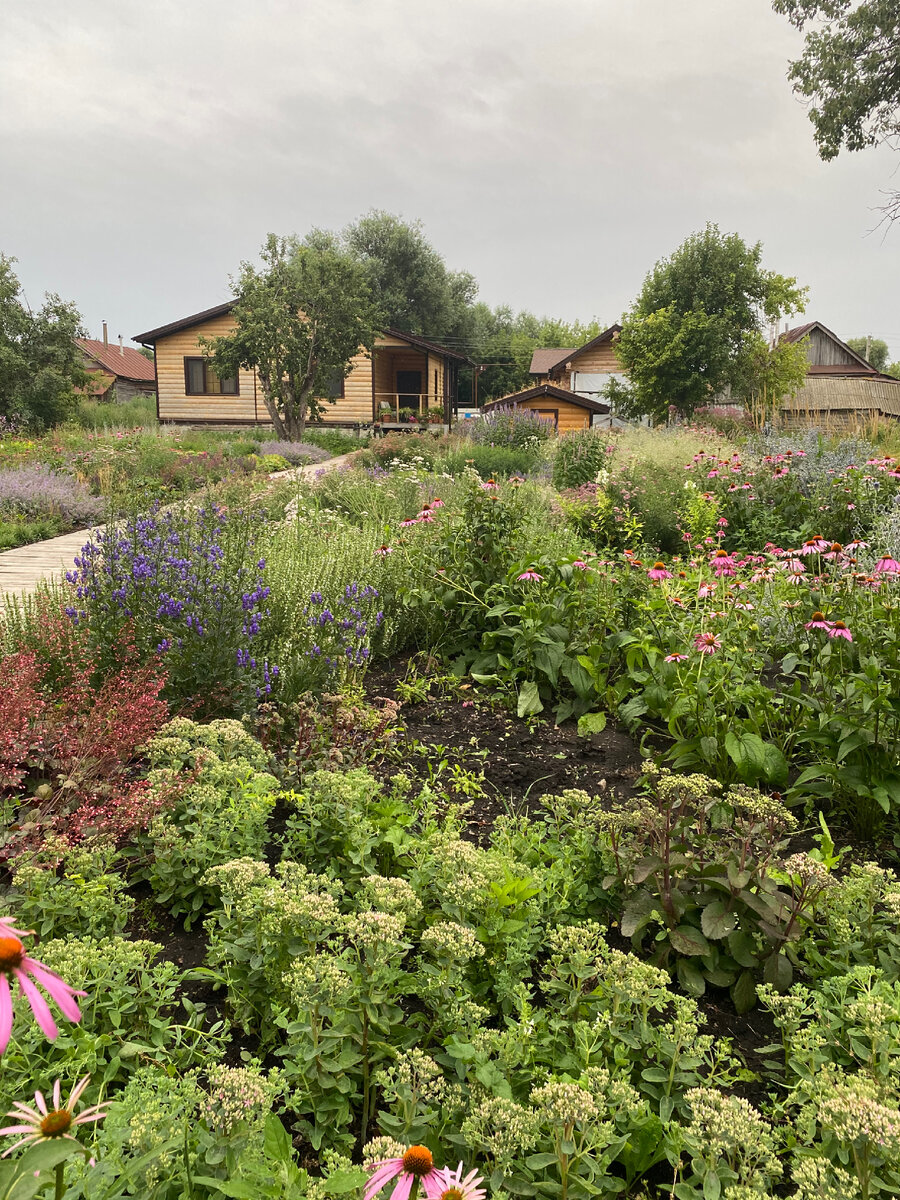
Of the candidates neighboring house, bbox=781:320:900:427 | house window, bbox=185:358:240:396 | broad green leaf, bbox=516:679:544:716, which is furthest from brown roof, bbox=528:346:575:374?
broad green leaf, bbox=516:679:544:716

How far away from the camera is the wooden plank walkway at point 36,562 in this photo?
6426 millimetres

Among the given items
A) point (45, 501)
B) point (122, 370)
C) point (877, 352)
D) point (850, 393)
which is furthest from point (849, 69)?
point (877, 352)

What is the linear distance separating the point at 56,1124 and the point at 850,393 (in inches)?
1864

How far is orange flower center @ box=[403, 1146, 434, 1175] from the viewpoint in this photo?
0.93 metres

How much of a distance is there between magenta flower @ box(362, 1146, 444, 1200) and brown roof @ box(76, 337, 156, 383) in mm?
46906

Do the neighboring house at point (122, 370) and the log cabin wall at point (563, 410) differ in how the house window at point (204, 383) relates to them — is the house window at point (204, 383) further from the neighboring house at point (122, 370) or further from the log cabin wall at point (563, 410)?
the neighboring house at point (122, 370)

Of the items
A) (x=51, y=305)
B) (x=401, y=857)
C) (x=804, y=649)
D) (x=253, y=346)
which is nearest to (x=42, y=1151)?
(x=401, y=857)

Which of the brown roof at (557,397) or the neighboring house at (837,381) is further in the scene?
the neighboring house at (837,381)

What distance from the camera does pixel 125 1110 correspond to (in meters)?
1.24

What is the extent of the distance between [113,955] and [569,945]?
3.26ft

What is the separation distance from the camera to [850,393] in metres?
40.9

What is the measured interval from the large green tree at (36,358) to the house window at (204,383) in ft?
19.7

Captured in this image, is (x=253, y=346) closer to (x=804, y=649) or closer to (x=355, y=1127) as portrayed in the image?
(x=804, y=649)

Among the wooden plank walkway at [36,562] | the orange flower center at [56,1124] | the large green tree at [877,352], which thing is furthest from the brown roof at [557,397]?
the large green tree at [877,352]
